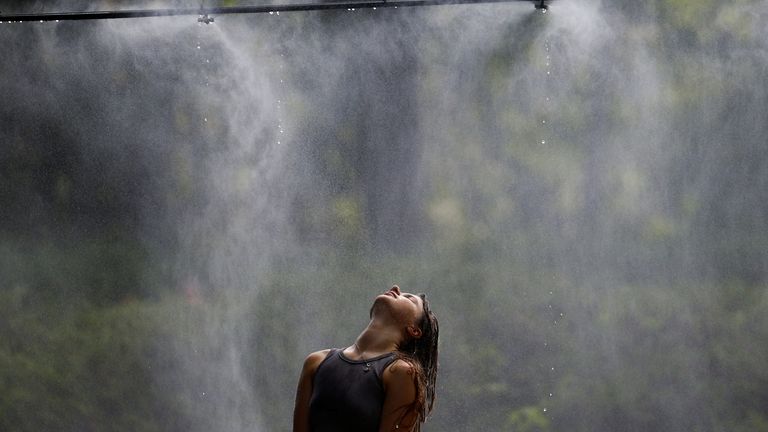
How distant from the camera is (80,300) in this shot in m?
7.58

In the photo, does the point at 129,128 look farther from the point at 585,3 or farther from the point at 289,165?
the point at 585,3

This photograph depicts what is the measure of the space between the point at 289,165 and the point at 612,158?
264 cm

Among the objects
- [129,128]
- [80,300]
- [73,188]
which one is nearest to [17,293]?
[80,300]

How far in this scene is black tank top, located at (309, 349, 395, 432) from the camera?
3088 millimetres

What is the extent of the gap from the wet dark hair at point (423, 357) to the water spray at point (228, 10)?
12.2 ft

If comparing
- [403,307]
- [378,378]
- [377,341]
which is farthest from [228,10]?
[378,378]

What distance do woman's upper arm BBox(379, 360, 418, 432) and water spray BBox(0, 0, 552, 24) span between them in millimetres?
4033

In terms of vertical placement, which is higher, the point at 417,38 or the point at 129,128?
the point at 417,38

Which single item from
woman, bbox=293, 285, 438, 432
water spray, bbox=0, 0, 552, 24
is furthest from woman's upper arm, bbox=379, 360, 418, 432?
water spray, bbox=0, 0, 552, 24

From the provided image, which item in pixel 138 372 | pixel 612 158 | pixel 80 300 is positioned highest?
pixel 612 158

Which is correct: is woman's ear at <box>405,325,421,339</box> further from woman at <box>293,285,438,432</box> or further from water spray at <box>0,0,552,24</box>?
water spray at <box>0,0,552,24</box>

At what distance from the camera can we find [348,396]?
123 inches

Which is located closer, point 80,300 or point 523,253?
point 523,253

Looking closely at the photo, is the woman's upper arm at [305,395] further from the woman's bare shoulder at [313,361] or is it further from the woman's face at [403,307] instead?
the woman's face at [403,307]
